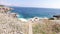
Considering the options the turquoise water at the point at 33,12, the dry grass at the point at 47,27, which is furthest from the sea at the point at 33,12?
the dry grass at the point at 47,27

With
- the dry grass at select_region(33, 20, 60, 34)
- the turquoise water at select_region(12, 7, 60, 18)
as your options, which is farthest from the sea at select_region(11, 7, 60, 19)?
the dry grass at select_region(33, 20, 60, 34)

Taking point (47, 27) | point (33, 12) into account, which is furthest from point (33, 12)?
point (47, 27)

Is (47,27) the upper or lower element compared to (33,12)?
lower

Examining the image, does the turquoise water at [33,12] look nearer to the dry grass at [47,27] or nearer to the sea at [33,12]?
the sea at [33,12]

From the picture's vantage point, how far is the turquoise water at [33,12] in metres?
1.58

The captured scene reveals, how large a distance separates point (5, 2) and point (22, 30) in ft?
1.71

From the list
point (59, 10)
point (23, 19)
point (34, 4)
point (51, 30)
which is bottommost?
point (51, 30)

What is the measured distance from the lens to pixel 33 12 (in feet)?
5.24

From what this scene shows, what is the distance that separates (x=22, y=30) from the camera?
1.53 metres

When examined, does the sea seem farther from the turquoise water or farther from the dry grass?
the dry grass

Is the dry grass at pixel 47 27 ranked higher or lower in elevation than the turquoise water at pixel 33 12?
lower

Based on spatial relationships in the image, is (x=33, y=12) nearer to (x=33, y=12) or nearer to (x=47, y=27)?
(x=33, y=12)

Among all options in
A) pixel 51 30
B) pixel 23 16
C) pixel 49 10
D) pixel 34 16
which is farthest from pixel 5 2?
pixel 51 30

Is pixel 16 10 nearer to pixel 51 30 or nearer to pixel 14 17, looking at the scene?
pixel 14 17
